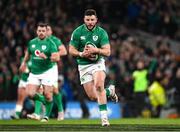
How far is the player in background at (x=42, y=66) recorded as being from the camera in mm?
18344

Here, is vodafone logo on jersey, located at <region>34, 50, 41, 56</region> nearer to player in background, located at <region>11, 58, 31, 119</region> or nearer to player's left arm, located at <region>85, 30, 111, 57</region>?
player in background, located at <region>11, 58, 31, 119</region>

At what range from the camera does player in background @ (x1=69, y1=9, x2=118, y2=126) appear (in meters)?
15.1

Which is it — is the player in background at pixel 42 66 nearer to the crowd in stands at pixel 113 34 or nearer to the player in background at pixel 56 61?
the player in background at pixel 56 61

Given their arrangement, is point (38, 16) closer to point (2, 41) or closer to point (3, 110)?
point (2, 41)

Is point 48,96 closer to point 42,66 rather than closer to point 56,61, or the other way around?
point 42,66

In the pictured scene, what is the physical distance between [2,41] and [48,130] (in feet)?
46.0

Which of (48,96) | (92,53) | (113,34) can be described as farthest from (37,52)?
(113,34)

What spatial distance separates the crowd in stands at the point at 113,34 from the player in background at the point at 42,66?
479 centimetres

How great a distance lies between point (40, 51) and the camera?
18.3m

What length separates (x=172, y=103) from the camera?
2464cm

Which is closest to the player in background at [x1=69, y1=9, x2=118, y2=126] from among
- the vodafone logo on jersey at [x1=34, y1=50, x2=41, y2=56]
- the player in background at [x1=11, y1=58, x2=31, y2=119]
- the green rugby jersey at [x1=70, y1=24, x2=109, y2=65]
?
the green rugby jersey at [x1=70, y1=24, x2=109, y2=65]

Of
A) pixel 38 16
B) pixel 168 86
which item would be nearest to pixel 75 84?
pixel 168 86

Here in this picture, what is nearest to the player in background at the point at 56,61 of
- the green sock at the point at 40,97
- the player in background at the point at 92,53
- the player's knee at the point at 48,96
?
the green sock at the point at 40,97

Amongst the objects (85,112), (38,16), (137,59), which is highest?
(38,16)
